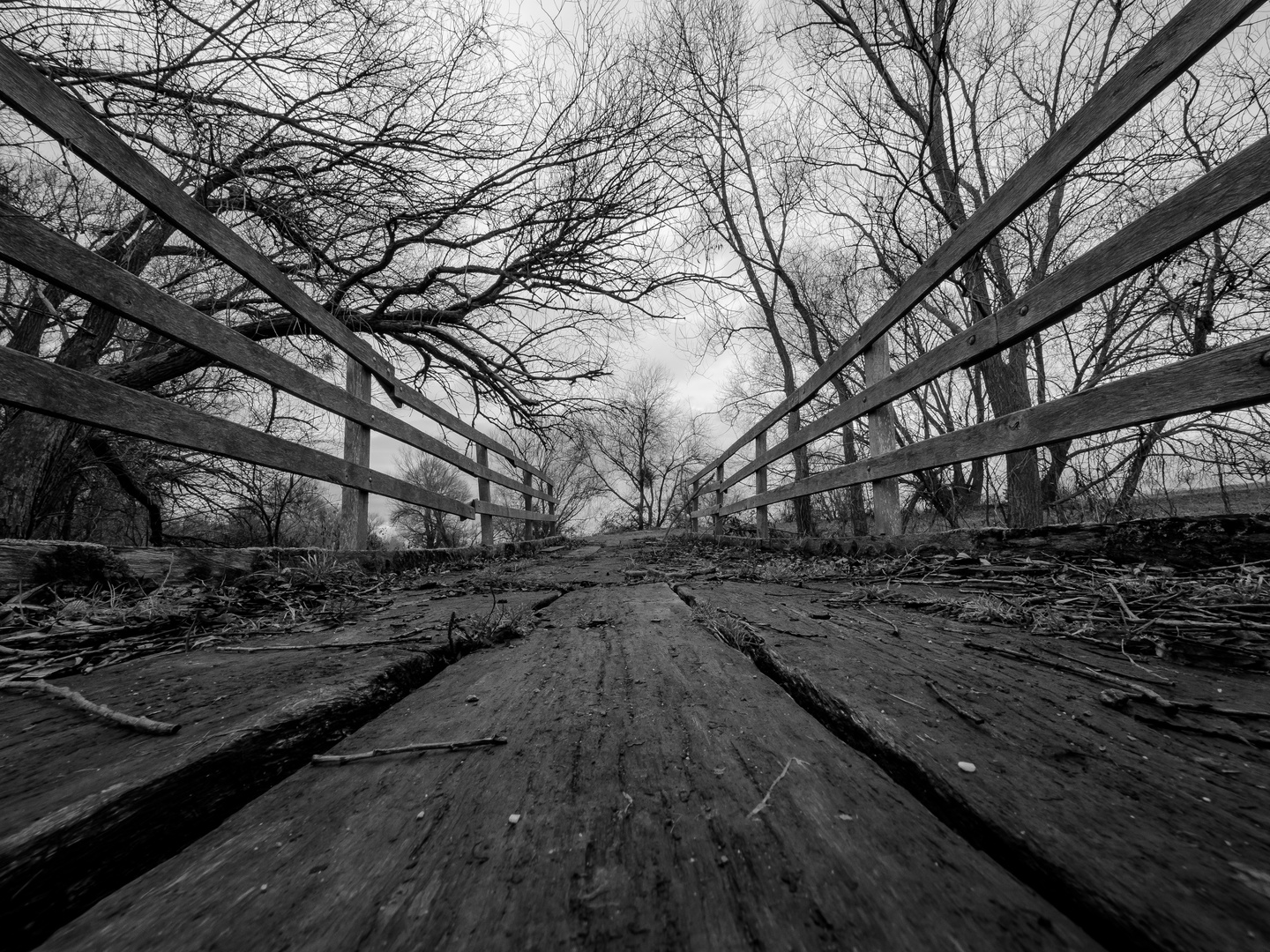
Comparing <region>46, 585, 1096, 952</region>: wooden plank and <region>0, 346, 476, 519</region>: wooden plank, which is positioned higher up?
<region>0, 346, 476, 519</region>: wooden plank

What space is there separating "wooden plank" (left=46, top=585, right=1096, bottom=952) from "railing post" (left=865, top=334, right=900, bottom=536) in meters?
2.97

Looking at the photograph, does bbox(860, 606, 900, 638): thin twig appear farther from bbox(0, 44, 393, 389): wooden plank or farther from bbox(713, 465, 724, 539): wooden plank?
bbox(713, 465, 724, 539): wooden plank

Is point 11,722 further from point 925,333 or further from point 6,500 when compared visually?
point 925,333

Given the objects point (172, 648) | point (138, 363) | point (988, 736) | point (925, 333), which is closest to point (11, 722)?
point (172, 648)

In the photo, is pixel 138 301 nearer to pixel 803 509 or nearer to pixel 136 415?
pixel 136 415

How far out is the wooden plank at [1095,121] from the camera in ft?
5.20

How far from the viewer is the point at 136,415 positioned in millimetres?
1893

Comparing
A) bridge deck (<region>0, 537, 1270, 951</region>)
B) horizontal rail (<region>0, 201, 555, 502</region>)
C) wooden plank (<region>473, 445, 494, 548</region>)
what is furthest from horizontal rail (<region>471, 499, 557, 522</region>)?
bridge deck (<region>0, 537, 1270, 951</region>)

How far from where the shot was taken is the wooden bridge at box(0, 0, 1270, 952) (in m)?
0.40

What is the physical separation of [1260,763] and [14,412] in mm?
6853

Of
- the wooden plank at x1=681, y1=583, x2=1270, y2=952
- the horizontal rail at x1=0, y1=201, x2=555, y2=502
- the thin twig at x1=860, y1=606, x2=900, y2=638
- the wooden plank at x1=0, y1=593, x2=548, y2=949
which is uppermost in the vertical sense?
the horizontal rail at x1=0, y1=201, x2=555, y2=502

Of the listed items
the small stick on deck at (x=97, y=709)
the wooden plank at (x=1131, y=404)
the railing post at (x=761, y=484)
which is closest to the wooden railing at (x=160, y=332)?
the small stick on deck at (x=97, y=709)

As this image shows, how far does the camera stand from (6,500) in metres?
3.77

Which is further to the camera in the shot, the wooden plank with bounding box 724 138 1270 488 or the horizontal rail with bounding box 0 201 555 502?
the horizontal rail with bounding box 0 201 555 502
